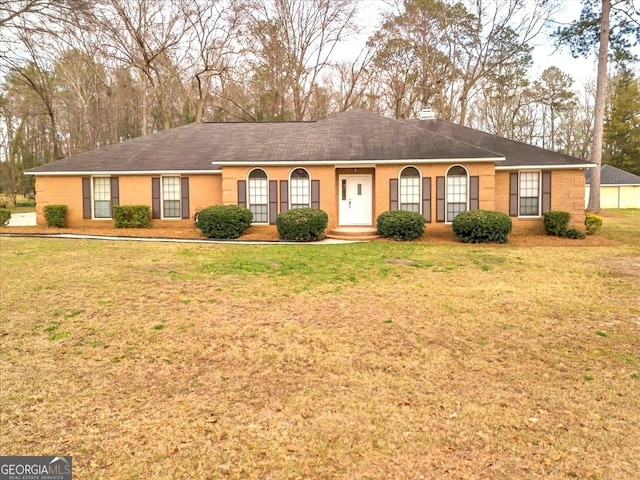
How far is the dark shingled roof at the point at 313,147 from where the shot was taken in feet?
53.4

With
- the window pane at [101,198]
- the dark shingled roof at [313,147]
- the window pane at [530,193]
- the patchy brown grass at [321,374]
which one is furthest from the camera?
the window pane at [101,198]

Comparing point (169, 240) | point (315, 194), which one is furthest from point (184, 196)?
point (315, 194)

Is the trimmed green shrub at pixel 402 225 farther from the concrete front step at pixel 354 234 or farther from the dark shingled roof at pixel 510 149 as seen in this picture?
the dark shingled roof at pixel 510 149

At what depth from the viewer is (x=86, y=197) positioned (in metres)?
18.2

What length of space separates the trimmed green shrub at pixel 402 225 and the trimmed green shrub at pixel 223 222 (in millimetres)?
5187

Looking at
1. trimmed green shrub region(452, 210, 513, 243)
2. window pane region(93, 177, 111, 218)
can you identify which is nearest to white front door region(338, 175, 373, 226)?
trimmed green shrub region(452, 210, 513, 243)

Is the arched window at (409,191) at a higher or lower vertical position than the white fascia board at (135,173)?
lower

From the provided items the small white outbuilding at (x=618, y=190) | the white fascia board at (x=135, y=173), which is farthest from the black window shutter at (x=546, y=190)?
the small white outbuilding at (x=618, y=190)

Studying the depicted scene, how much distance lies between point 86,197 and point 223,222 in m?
7.28

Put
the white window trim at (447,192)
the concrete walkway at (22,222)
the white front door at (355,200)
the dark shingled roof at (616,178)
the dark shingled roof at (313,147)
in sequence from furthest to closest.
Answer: the dark shingled roof at (616,178) → the concrete walkway at (22,222) → the white front door at (355,200) → the dark shingled roof at (313,147) → the white window trim at (447,192)

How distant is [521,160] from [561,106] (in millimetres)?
26006

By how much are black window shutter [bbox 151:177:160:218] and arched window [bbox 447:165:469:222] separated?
38.8ft

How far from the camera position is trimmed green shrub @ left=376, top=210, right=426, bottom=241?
14.7 metres

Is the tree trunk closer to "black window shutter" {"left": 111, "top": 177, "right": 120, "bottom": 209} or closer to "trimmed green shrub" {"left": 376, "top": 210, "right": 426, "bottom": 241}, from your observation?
"trimmed green shrub" {"left": 376, "top": 210, "right": 426, "bottom": 241}
